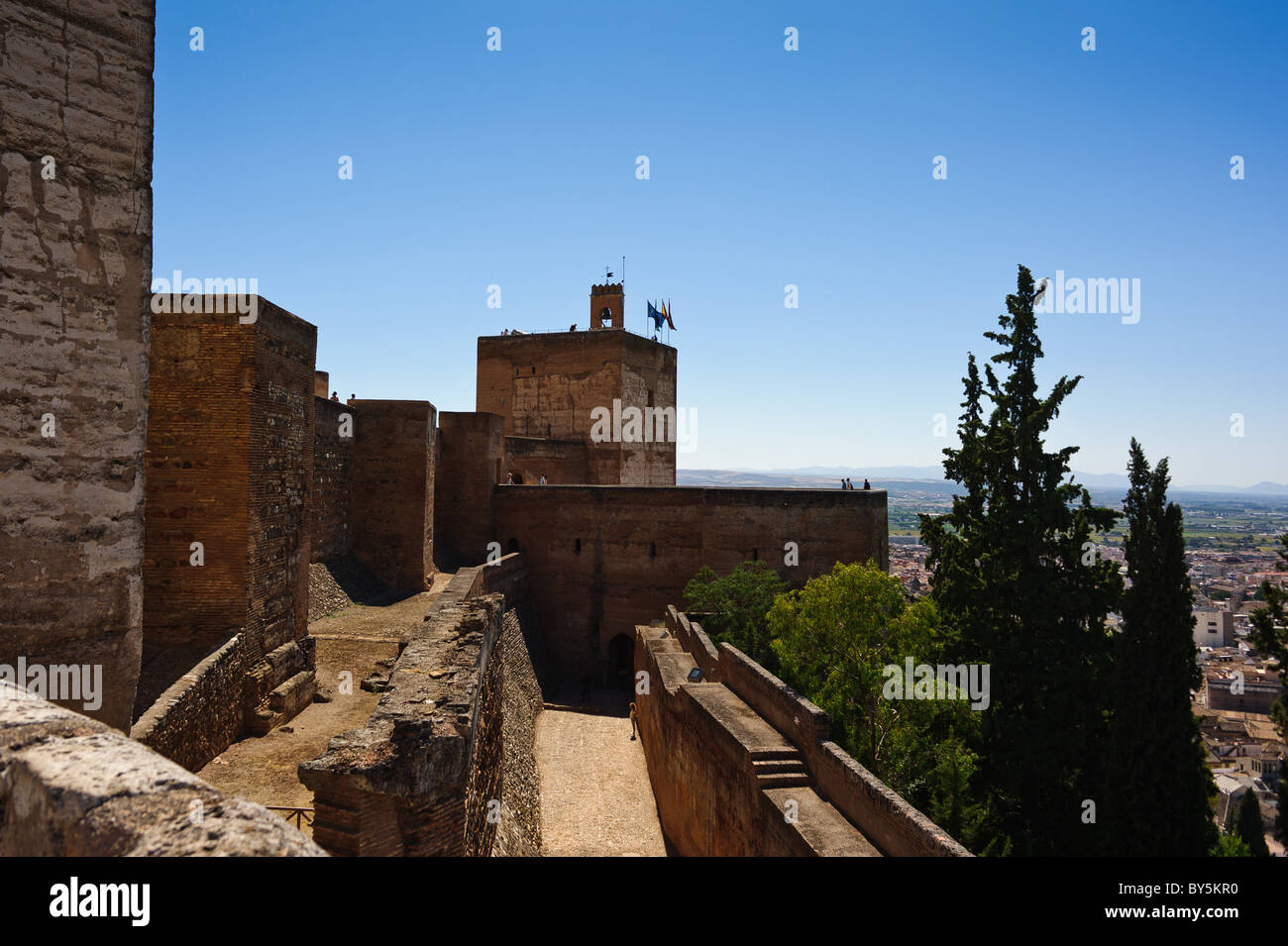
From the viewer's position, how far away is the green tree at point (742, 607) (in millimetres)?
18219

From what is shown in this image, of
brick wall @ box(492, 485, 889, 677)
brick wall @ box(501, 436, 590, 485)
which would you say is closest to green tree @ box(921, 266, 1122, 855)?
brick wall @ box(492, 485, 889, 677)

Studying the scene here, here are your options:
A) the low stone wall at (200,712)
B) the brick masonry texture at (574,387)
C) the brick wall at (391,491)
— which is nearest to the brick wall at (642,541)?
the brick wall at (391,491)

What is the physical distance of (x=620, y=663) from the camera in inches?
985

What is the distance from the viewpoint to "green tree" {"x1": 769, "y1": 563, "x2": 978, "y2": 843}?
12797mm

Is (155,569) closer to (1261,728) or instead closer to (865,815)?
(865,815)

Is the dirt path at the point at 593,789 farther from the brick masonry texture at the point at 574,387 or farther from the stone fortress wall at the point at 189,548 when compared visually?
the brick masonry texture at the point at 574,387

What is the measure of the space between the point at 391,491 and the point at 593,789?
31.8 ft

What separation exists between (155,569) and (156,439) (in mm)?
1648

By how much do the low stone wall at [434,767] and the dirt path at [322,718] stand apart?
1.49 meters

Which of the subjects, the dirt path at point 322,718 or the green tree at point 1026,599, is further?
the green tree at point 1026,599

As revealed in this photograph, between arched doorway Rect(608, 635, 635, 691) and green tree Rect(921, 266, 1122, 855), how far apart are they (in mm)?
11660

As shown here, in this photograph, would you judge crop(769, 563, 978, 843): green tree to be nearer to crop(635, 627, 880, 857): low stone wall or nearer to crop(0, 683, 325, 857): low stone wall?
crop(635, 627, 880, 857): low stone wall

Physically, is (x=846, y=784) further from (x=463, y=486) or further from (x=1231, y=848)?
(x=463, y=486)
